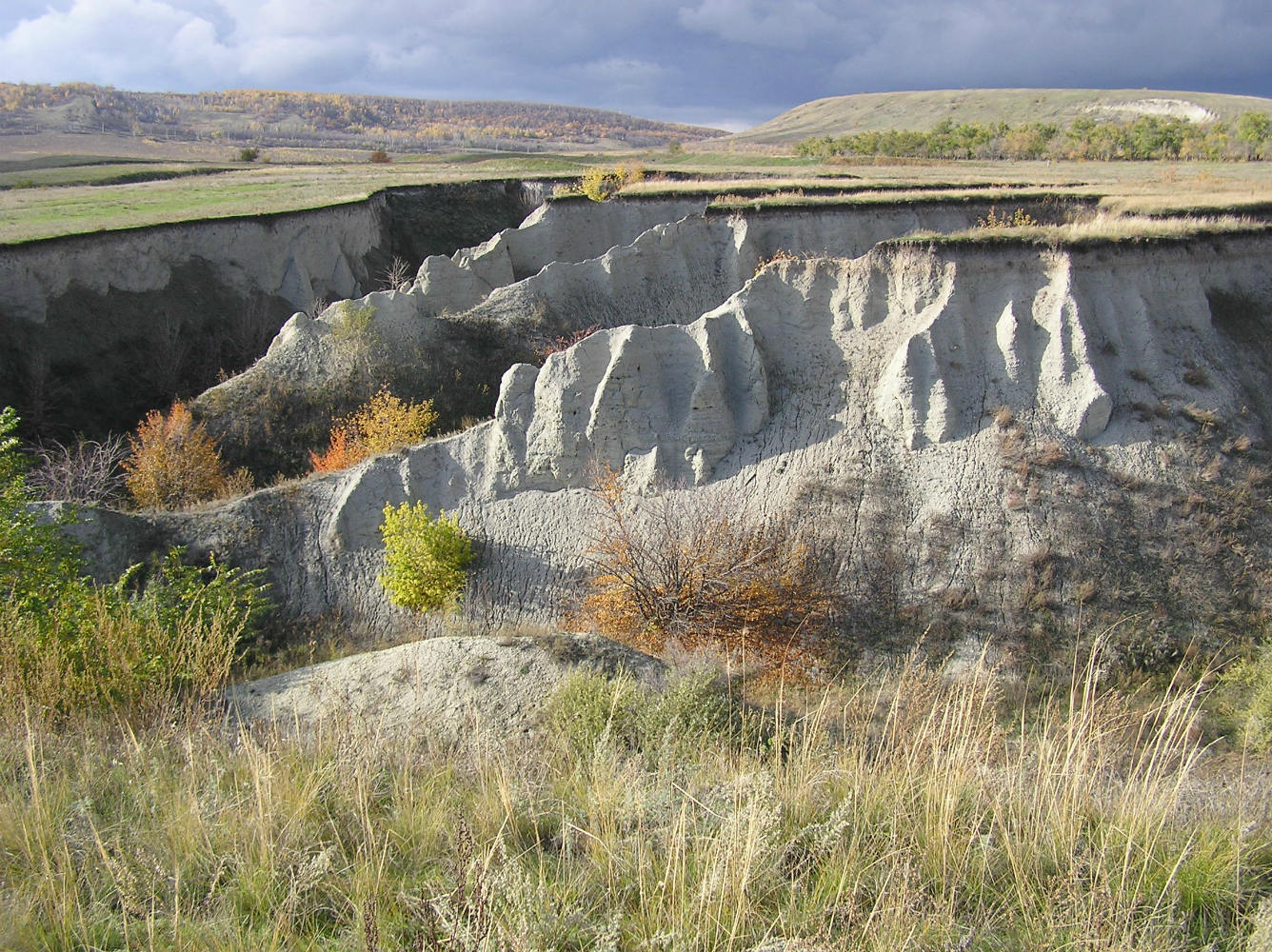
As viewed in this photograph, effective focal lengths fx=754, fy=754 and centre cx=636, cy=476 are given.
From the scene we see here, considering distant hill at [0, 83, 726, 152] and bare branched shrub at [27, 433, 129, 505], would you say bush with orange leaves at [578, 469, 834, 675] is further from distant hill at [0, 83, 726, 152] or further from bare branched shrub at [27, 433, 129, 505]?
distant hill at [0, 83, 726, 152]

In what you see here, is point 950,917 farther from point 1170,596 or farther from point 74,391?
point 74,391

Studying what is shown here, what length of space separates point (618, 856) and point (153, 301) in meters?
36.1

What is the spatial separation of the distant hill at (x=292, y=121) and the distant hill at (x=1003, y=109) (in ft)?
152

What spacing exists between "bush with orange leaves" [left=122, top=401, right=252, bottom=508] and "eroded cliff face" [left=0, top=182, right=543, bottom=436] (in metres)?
Result: 7.17

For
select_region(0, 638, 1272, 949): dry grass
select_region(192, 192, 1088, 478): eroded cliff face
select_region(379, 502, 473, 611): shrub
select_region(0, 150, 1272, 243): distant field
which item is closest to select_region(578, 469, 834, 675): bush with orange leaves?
select_region(379, 502, 473, 611): shrub

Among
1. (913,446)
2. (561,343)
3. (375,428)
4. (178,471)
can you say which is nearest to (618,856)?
(913,446)

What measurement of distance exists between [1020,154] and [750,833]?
2899 inches

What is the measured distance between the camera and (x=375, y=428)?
23156 millimetres

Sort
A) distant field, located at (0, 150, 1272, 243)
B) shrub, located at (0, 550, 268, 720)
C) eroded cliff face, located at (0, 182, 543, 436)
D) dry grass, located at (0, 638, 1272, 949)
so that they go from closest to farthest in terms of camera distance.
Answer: dry grass, located at (0, 638, 1272, 949) < shrub, located at (0, 550, 268, 720) < distant field, located at (0, 150, 1272, 243) < eroded cliff face, located at (0, 182, 543, 436)

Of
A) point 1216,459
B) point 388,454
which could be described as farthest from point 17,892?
point 1216,459

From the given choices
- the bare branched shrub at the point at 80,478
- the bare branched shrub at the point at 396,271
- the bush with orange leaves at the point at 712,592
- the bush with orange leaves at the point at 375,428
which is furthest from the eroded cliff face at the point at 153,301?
the bush with orange leaves at the point at 712,592

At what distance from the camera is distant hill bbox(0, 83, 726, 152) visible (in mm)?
124000

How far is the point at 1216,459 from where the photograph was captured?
15.5 m

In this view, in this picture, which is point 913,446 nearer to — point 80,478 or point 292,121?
point 80,478
